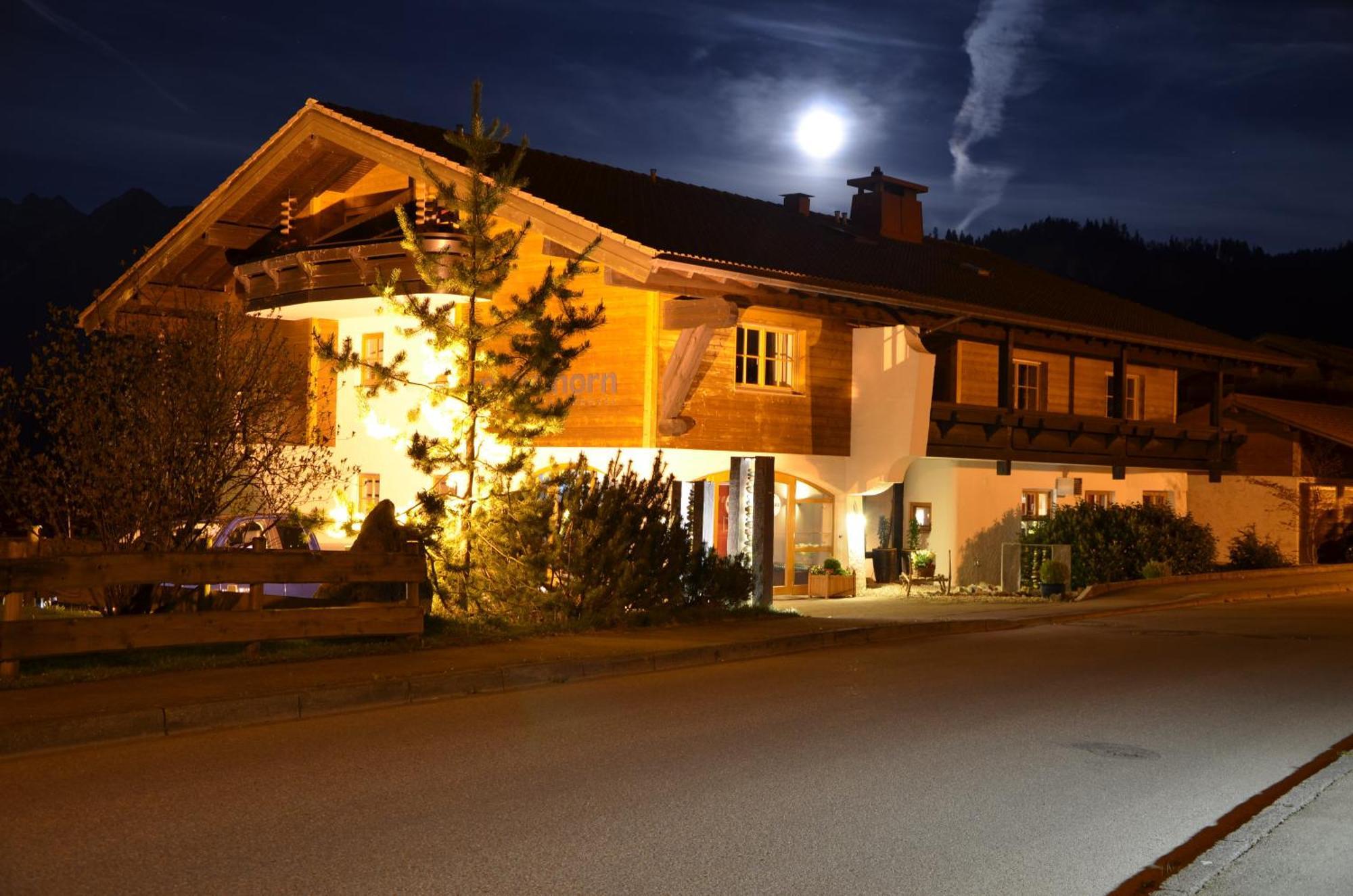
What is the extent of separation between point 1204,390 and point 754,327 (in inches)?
828

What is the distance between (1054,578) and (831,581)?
14.2 feet

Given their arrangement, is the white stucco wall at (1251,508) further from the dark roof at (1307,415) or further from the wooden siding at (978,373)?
the wooden siding at (978,373)

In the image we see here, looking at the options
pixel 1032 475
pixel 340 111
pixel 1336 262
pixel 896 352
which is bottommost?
pixel 1032 475

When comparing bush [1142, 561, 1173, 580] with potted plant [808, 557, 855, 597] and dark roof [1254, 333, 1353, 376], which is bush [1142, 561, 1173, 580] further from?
dark roof [1254, 333, 1353, 376]

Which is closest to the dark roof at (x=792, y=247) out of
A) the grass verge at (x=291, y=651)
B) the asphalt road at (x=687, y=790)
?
the grass verge at (x=291, y=651)

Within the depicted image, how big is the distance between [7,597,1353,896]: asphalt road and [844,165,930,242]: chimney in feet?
70.9

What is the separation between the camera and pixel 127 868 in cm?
632

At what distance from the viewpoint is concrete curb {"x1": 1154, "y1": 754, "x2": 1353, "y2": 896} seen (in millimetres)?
6359

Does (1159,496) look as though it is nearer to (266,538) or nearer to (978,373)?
(978,373)

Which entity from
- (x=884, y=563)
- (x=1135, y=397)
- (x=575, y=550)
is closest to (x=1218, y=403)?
(x=1135, y=397)

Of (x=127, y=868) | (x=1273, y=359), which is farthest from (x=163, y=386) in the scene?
A: (x=1273, y=359)

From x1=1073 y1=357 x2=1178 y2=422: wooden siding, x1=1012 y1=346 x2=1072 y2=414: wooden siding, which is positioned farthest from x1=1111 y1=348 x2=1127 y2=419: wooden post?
x1=1012 y1=346 x2=1072 y2=414: wooden siding

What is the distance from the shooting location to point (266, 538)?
18.1 m

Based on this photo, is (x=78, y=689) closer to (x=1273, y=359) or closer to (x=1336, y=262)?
(x=1273, y=359)
